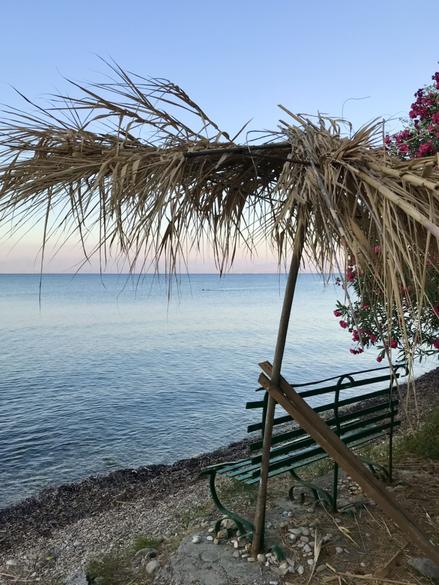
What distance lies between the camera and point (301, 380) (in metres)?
17.5

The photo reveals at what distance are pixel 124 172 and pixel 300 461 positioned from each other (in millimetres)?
2865

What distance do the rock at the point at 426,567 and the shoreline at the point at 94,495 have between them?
13.9 feet

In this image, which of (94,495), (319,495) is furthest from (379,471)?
(94,495)

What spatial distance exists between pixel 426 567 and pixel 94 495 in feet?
18.3

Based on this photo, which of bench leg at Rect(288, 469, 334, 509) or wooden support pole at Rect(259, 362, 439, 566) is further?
bench leg at Rect(288, 469, 334, 509)

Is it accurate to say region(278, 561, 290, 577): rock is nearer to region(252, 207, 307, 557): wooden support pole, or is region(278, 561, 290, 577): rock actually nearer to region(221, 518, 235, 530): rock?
region(252, 207, 307, 557): wooden support pole

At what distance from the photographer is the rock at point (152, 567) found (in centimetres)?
386

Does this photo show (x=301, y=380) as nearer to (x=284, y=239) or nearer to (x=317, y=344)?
(x=317, y=344)

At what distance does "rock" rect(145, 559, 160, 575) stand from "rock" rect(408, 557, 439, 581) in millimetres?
1805

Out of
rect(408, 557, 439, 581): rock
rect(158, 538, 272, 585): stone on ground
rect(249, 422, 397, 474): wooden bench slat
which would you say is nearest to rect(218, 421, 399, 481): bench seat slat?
rect(249, 422, 397, 474): wooden bench slat

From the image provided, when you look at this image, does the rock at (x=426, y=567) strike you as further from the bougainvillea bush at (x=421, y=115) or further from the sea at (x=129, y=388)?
the bougainvillea bush at (x=421, y=115)

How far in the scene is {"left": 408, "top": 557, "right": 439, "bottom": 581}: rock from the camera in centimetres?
344

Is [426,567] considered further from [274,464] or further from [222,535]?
[222,535]

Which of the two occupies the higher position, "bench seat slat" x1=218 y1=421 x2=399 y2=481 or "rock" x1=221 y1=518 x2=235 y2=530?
"bench seat slat" x1=218 y1=421 x2=399 y2=481
